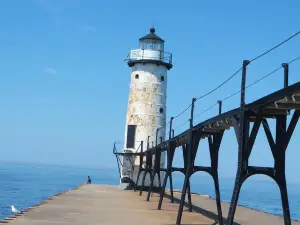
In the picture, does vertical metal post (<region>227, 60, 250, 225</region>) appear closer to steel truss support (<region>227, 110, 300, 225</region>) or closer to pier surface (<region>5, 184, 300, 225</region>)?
steel truss support (<region>227, 110, 300, 225</region>)

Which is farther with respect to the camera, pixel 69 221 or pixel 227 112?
pixel 69 221

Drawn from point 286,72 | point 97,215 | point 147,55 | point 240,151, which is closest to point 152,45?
point 147,55

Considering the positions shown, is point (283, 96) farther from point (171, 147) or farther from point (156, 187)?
point (156, 187)

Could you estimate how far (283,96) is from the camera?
991cm

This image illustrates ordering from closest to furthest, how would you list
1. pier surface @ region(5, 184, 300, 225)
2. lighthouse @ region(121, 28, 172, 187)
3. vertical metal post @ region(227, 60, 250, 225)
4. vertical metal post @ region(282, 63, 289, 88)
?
1. vertical metal post @ region(282, 63, 289, 88)
2. vertical metal post @ region(227, 60, 250, 225)
3. pier surface @ region(5, 184, 300, 225)
4. lighthouse @ region(121, 28, 172, 187)

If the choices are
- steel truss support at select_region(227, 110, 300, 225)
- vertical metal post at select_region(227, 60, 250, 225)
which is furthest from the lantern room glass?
steel truss support at select_region(227, 110, 300, 225)

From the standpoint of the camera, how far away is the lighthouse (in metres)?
36.8

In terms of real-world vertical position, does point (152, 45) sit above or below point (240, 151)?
above

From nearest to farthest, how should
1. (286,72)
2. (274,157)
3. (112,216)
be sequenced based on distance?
(286,72), (274,157), (112,216)

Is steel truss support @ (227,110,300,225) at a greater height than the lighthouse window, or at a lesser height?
lesser

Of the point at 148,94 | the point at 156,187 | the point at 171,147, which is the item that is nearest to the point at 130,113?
the point at 148,94

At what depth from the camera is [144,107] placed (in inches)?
1449

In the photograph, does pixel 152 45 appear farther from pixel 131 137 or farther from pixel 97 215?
pixel 97 215

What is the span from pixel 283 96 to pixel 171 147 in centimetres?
1236
